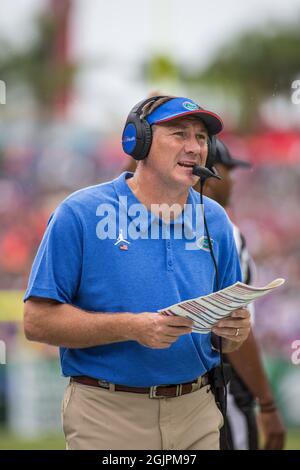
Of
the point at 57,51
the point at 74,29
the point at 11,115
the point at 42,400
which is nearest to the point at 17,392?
the point at 42,400

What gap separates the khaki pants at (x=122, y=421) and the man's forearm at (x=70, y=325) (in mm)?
197

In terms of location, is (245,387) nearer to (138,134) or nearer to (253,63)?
(138,134)

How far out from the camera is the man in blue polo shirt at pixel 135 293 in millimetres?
3016

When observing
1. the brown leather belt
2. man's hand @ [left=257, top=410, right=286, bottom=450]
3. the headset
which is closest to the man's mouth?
the headset

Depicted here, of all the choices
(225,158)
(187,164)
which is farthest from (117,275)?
(225,158)

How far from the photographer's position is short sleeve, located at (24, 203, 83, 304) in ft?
9.83

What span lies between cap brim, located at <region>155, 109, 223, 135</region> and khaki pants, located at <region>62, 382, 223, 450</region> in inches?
36.7

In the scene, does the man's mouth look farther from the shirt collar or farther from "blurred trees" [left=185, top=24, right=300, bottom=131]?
"blurred trees" [left=185, top=24, right=300, bottom=131]

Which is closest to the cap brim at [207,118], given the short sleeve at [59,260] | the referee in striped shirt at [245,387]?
the short sleeve at [59,260]

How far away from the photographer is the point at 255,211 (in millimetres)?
20141

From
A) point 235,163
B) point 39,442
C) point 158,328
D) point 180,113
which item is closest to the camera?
point 158,328

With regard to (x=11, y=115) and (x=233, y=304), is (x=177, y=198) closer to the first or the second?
(x=233, y=304)

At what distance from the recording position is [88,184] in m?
22.3

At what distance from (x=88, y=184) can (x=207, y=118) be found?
62.9ft
